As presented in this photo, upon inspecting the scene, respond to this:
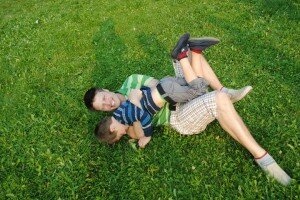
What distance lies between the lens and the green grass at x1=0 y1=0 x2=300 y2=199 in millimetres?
7879

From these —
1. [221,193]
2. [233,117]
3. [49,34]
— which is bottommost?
[49,34]

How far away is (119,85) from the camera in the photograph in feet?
39.0

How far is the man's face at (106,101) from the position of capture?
28.8ft

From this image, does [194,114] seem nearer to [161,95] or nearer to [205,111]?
[205,111]

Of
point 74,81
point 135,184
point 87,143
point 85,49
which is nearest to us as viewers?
point 135,184

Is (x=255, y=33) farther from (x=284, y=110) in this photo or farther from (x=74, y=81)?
(x=74, y=81)

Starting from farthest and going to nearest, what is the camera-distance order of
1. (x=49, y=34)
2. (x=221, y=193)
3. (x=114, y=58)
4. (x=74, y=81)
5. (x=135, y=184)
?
(x=49, y=34) → (x=114, y=58) → (x=74, y=81) → (x=135, y=184) → (x=221, y=193)

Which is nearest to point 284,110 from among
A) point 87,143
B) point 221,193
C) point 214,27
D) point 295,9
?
point 221,193

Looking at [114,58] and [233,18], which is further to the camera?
[233,18]

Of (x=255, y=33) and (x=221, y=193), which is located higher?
(x=221, y=193)

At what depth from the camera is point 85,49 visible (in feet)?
47.7

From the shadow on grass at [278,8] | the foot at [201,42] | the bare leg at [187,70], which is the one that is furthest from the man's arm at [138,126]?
the shadow on grass at [278,8]

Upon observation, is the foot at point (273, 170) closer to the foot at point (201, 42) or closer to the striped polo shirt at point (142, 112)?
the striped polo shirt at point (142, 112)

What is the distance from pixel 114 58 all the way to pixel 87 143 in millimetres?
4697
